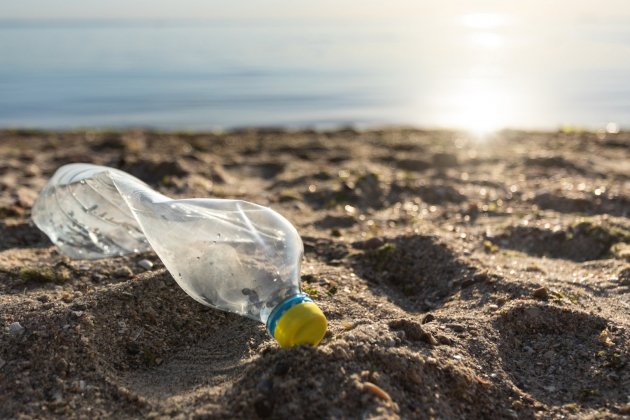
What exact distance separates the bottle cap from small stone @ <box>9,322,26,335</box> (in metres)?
0.91

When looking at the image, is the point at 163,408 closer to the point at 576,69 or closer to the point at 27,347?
the point at 27,347

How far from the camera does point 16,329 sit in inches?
90.3

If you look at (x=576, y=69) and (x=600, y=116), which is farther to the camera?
(x=576, y=69)

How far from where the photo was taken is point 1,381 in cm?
209

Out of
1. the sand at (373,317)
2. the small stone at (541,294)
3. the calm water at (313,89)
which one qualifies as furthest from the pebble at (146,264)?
the calm water at (313,89)

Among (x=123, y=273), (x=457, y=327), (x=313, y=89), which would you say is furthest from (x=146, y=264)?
(x=313, y=89)

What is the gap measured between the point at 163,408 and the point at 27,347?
0.58m

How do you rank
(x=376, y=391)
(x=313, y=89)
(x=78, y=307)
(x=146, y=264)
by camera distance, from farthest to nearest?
(x=313, y=89), (x=146, y=264), (x=78, y=307), (x=376, y=391)

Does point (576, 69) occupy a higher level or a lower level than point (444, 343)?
higher

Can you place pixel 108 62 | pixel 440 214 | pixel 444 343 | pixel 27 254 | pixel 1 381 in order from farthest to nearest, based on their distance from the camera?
pixel 108 62, pixel 440 214, pixel 27 254, pixel 444 343, pixel 1 381

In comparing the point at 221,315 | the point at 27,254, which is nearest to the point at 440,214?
the point at 221,315

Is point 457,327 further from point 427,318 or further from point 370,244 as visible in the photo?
point 370,244

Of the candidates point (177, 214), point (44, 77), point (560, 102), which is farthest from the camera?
point (44, 77)

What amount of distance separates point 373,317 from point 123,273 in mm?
1091
